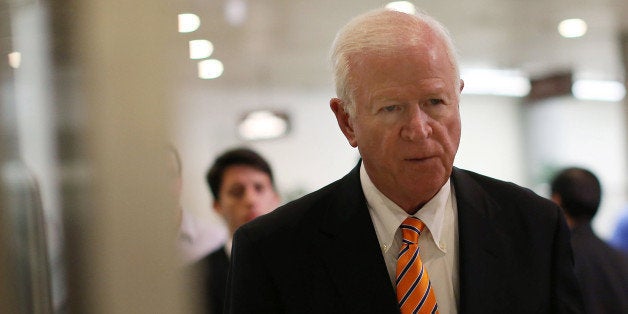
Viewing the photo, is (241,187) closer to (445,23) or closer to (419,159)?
(419,159)

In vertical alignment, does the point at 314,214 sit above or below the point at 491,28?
below

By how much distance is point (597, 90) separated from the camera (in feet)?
46.3

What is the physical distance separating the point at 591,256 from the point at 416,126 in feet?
6.28

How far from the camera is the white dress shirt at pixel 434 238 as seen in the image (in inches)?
54.7

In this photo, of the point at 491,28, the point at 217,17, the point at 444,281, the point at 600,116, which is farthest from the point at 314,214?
the point at 600,116

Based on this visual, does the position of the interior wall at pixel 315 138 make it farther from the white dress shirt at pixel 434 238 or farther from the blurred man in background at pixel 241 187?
the white dress shirt at pixel 434 238

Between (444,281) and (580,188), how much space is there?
201 cm

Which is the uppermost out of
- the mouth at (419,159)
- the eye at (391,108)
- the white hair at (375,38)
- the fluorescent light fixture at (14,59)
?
the white hair at (375,38)

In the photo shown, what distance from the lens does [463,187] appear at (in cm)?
148

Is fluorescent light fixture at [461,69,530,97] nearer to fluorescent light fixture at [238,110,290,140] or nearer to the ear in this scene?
fluorescent light fixture at [238,110,290,140]

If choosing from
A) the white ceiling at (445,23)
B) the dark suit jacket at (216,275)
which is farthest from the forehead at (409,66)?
the white ceiling at (445,23)

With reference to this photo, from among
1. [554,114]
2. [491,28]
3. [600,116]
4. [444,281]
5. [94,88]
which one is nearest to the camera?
[94,88]

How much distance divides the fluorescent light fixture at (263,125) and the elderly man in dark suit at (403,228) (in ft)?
28.5

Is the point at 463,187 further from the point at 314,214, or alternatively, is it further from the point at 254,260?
the point at 254,260
